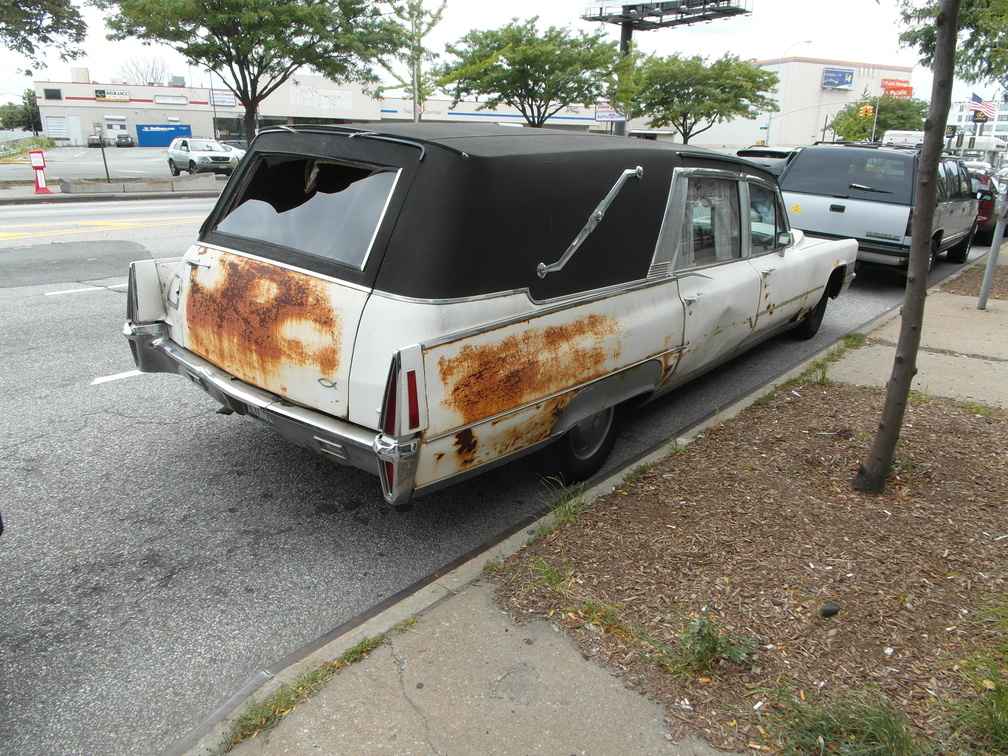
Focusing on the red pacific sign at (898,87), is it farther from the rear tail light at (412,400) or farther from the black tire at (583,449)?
the rear tail light at (412,400)

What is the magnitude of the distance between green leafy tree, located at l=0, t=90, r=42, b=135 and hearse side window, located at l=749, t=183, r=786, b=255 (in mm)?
92822

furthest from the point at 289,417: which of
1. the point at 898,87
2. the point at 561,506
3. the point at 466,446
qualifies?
the point at 898,87

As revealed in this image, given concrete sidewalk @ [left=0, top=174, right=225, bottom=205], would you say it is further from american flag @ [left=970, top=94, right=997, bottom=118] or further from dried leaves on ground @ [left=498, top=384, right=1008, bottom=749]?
american flag @ [left=970, top=94, right=997, bottom=118]

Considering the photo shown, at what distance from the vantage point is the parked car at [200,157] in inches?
1224

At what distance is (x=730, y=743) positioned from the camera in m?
2.32

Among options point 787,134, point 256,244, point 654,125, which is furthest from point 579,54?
point 787,134

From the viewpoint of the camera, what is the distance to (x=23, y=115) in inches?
3361

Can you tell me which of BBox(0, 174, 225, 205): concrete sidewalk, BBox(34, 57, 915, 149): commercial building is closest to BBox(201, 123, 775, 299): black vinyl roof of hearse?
BBox(0, 174, 225, 205): concrete sidewalk

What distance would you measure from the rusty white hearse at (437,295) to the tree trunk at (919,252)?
1.20 meters

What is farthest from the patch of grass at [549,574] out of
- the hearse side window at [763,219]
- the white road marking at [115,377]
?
the white road marking at [115,377]

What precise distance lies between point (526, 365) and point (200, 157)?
3200 centimetres

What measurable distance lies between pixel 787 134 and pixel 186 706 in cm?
9460

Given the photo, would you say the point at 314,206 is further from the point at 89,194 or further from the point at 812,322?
the point at 89,194

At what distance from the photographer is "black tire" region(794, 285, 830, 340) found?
280 inches
